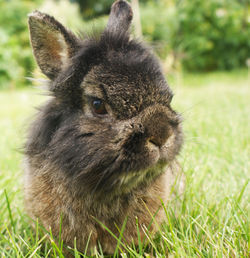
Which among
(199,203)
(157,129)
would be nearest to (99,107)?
(157,129)

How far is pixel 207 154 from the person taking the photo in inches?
137

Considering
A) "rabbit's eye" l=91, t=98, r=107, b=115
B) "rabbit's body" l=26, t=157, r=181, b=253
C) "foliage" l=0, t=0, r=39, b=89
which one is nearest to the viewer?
"rabbit's eye" l=91, t=98, r=107, b=115

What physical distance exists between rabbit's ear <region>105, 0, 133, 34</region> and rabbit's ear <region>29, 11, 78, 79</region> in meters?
0.31

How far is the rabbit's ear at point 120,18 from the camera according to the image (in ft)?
6.95

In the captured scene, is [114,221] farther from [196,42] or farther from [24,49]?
[24,49]

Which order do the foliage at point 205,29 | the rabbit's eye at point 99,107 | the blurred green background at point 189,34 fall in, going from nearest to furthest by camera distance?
the rabbit's eye at point 99,107 → the blurred green background at point 189,34 → the foliage at point 205,29

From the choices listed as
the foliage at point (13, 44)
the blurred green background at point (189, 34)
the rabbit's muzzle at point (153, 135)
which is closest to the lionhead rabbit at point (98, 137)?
the rabbit's muzzle at point (153, 135)

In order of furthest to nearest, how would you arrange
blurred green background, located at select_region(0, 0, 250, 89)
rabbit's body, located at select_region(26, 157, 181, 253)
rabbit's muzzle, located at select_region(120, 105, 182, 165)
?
blurred green background, located at select_region(0, 0, 250, 89)
rabbit's body, located at select_region(26, 157, 181, 253)
rabbit's muzzle, located at select_region(120, 105, 182, 165)

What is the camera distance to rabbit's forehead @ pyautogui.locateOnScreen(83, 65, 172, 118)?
5.61 feet

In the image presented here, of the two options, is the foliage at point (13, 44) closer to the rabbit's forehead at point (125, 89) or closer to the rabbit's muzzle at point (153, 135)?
the rabbit's forehead at point (125, 89)

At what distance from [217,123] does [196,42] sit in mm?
10492

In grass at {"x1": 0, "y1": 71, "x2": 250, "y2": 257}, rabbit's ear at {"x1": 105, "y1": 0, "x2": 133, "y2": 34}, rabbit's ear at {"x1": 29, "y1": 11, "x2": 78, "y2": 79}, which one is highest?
rabbit's ear at {"x1": 105, "y1": 0, "x2": 133, "y2": 34}

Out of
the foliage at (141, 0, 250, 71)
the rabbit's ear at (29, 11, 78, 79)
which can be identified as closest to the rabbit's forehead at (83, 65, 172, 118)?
the rabbit's ear at (29, 11, 78, 79)

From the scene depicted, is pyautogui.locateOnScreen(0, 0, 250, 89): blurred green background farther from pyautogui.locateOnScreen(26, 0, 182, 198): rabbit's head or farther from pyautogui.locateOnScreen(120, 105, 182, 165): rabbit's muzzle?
pyautogui.locateOnScreen(120, 105, 182, 165): rabbit's muzzle
